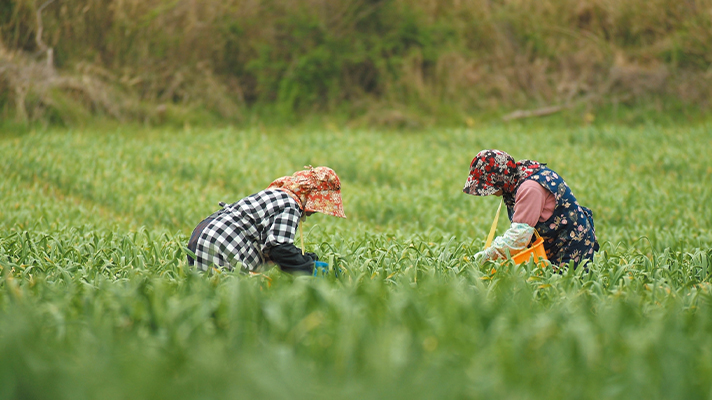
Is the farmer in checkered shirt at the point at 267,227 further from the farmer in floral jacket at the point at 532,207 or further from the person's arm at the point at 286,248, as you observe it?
the farmer in floral jacket at the point at 532,207

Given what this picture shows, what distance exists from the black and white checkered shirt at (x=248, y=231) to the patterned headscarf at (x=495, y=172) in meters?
1.16

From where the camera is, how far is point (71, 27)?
54.6 ft

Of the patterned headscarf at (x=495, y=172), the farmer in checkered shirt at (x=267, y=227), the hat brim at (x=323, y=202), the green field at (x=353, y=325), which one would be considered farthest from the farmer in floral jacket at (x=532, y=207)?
the farmer in checkered shirt at (x=267, y=227)

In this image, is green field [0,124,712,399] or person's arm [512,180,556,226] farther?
person's arm [512,180,556,226]

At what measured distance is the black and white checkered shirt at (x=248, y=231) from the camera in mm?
3611

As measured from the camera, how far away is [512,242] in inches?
152

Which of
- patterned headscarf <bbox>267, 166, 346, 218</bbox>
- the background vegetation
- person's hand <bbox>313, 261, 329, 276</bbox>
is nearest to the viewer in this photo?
person's hand <bbox>313, 261, 329, 276</bbox>

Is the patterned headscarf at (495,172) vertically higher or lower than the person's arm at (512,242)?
higher

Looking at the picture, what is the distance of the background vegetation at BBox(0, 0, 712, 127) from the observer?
55.1 feet

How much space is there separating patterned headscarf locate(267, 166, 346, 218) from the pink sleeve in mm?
1087

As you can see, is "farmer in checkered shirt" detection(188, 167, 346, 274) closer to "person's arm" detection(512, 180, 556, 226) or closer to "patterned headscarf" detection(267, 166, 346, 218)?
"patterned headscarf" detection(267, 166, 346, 218)

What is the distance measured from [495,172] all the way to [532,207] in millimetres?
320

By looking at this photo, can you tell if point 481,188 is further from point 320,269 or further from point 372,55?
point 372,55

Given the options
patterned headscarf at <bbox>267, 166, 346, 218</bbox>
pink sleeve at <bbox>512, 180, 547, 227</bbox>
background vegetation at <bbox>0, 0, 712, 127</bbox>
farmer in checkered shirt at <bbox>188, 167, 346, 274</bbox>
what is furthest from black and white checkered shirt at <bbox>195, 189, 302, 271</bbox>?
background vegetation at <bbox>0, 0, 712, 127</bbox>
